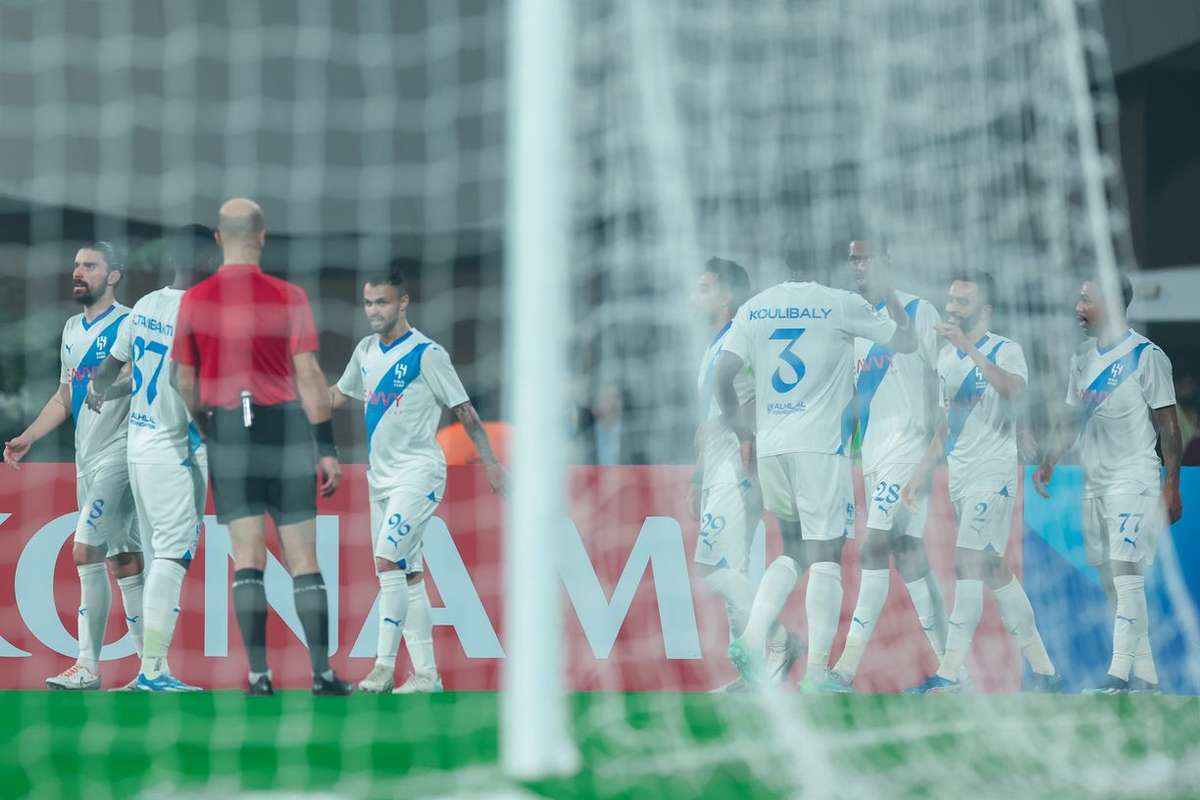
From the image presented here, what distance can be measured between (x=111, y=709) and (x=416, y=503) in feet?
4.58

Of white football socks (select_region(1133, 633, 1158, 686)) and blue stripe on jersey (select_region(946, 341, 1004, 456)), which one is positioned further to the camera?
blue stripe on jersey (select_region(946, 341, 1004, 456))

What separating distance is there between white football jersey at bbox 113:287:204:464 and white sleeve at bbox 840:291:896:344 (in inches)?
99.8

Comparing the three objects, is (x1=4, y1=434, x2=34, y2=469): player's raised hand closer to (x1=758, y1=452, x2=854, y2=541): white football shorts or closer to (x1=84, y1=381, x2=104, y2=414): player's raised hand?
(x1=84, y1=381, x2=104, y2=414): player's raised hand

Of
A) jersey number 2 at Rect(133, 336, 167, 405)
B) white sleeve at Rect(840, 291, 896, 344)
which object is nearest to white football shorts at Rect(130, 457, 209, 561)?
jersey number 2 at Rect(133, 336, 167, 405)

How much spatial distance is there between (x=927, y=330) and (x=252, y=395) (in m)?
2.82

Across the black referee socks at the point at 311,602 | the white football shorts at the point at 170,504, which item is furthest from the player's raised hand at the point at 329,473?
the white football shorts at the point at 170,504

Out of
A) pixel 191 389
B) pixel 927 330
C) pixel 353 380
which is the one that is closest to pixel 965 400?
pixel 927 330

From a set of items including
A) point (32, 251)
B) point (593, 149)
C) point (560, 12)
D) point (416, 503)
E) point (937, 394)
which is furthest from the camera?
point (32, 251)

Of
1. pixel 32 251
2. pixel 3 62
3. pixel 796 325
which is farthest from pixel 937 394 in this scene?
pixel 32 251

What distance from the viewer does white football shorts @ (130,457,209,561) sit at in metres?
5.80

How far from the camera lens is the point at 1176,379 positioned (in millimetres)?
10047

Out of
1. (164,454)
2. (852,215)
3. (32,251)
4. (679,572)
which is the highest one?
(32,251)

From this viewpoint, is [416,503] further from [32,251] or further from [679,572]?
[32,251]

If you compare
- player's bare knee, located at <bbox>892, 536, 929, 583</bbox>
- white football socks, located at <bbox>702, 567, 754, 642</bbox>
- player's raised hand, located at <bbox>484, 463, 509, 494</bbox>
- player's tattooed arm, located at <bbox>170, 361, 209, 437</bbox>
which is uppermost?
player's tattooed arm, located at <bbox>170, 361, 209, 437</bbox>
